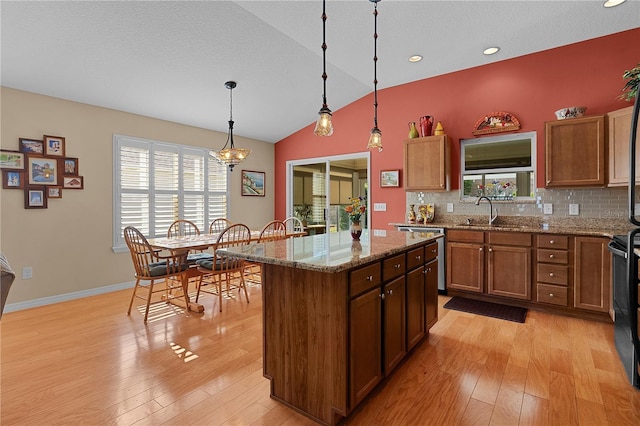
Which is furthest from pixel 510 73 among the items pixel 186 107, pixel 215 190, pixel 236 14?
pixel 215 190

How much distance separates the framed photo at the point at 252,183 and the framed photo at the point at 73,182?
2541 mm

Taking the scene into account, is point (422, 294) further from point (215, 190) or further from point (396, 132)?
point (215, 190)

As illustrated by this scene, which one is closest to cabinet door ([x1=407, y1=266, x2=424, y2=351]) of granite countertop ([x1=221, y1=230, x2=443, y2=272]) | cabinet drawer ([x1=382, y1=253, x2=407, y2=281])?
cabinet drawer ([x1=382, y1=253, x2=407, y2=281])

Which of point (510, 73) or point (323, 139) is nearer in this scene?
point (510, 73)

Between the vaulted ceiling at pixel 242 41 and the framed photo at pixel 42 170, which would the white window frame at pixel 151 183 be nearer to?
the vaulted ceiling at pixel 242 41

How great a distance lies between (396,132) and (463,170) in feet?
3.81

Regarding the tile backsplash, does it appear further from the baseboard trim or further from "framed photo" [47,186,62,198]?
"framed photo" [47,186,62,198]

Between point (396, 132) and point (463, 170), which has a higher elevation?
point (396, 132)

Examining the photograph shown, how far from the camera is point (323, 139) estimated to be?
19.3ft

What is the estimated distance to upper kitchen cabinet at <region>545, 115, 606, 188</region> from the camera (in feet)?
11.0

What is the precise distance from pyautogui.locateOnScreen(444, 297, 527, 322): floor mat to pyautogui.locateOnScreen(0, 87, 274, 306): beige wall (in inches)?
152

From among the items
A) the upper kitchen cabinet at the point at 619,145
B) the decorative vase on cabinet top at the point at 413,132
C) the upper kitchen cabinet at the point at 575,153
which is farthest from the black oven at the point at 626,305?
the decorative vase on cabinet top at the point at 413,132

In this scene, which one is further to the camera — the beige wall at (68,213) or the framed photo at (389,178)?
the framed photo at (389,178)

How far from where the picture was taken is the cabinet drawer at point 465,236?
3811mm
